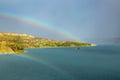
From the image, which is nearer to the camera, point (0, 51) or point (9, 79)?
point (9, 79)

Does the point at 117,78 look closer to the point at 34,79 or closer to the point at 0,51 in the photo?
the point at 34,79

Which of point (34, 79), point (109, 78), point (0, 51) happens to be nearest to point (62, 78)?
point (34, 79)

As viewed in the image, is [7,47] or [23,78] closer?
[23,78]

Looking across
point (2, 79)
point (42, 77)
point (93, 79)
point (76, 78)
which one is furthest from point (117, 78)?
point (2, 79)

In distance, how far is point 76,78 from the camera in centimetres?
8406

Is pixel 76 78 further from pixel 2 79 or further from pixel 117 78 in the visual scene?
pixel 2 79

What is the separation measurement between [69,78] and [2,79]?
2180 cm

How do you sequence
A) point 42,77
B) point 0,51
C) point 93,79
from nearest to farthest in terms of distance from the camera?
point 93,79 < point 42,77 < point 0,51

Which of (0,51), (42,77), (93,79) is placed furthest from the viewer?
(0,51)

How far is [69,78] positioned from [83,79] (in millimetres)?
4816

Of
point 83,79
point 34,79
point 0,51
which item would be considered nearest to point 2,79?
point 34,79

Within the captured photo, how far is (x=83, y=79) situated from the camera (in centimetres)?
Answer: 8212

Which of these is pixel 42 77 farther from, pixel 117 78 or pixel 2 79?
pixel 117 78

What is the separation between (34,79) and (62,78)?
360 inches
